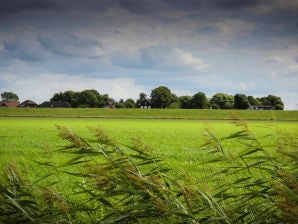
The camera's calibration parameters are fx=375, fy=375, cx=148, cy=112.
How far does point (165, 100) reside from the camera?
172 meters

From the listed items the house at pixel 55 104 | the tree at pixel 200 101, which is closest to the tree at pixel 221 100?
the tree at pixel 200 101

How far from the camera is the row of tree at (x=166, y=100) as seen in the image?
165 meters

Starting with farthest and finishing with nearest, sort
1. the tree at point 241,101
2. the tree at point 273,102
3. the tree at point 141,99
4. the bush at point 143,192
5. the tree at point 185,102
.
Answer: the tree at point 273,102
the tree at point 241,101
the tree at point 141,99
the tree at point 185,102
the bush at point 143,192

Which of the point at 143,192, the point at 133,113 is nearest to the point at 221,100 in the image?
the point at 133,113

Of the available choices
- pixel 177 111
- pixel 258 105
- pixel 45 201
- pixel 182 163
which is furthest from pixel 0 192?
pixel 258 105

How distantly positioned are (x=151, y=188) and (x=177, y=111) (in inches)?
3222

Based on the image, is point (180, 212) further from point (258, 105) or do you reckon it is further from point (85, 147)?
point (258, 105)

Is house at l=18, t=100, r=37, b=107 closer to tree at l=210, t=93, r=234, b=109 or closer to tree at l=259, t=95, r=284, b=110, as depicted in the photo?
tree at l=210, t=93, r=234, b=109

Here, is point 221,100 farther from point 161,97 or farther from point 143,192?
point 143,192

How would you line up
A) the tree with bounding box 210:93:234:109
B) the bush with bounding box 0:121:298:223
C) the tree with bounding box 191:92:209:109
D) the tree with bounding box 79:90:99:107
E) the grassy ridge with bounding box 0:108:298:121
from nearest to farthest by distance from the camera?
the bush with bounding box 0:121:298:223, the grassy ridge with bounding box 0:108:298:121, the tree with bounding box 79:90:99:107, the tree with bounding box 191:92:209:109, the tree with bounding box 210:93:234:109

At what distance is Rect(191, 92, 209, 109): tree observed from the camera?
170000 mm

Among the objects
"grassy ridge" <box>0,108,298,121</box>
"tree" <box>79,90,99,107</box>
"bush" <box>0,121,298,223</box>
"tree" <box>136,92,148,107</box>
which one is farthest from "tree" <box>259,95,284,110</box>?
"bush" <box>0,121,298,223</box>

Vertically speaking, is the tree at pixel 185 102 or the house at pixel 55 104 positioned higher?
the tree at pixel 185 102

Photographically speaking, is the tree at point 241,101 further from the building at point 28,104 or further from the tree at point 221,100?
the building at point 28,104
